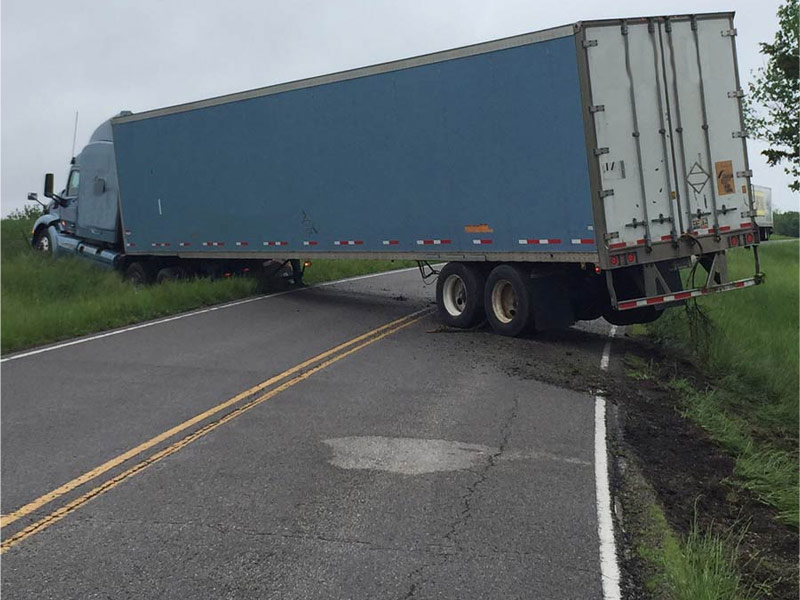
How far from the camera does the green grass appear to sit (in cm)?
801

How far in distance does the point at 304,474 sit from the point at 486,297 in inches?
297

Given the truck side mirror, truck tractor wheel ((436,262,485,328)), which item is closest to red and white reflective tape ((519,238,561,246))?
truck tractor wheel ((436,262,485,328))

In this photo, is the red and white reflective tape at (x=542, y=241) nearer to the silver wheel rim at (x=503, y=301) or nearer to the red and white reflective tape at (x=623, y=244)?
the red and white reflective tape at (x=623, y=244)

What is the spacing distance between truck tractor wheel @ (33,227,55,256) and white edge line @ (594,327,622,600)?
17.9 metres

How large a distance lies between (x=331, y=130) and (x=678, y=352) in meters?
6.98

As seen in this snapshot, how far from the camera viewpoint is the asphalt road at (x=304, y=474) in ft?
16.7

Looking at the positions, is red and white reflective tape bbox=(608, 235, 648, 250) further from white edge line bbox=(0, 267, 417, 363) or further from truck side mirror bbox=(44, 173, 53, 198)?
truck side mirror bbox=(44, 173, 53, 198)

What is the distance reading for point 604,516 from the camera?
6074 millimetres

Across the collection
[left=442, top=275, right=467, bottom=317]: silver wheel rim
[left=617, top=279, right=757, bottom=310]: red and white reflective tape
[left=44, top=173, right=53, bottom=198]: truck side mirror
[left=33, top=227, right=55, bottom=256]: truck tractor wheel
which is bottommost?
[left=617, top=279, right=757, bottom=310]: red and white reflective tape

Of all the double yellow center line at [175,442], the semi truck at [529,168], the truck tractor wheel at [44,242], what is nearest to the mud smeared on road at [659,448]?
the semi truck at [529,168]

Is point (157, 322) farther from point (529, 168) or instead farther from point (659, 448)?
point (659, 448)

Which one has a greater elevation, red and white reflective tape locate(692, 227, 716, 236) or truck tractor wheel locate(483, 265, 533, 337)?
red and white reflective tape locate(692, 227, 716, 236)

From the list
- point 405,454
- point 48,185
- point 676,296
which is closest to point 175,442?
point 405,454

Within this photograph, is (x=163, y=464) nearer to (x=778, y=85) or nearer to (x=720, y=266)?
(x=720, y=266)
